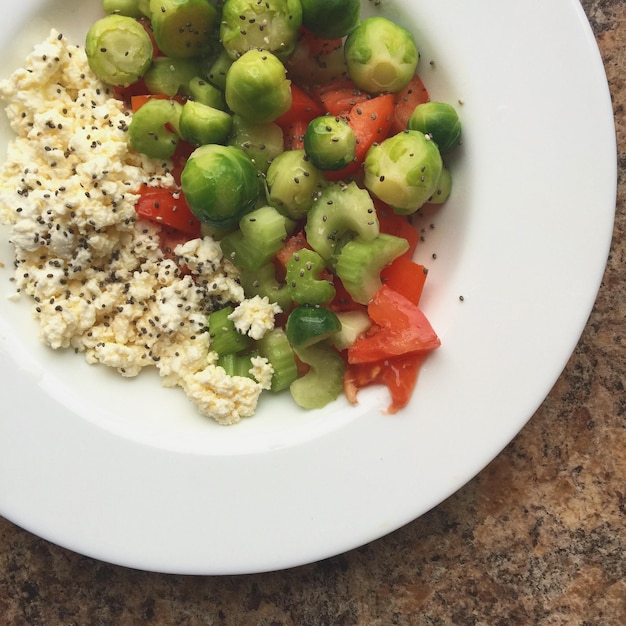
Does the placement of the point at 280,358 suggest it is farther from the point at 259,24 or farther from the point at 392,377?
the point at 259,24

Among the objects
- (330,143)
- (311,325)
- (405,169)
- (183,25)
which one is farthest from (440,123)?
(183,25)

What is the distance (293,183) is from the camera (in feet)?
6.13

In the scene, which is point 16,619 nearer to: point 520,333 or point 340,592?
point 340,592

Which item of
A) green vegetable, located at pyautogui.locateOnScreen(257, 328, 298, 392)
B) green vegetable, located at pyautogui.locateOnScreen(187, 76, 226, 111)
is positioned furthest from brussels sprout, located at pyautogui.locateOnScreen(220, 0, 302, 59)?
green vegetable, located at pyautogui.locateOnScreen(257, 328, 298, 392)

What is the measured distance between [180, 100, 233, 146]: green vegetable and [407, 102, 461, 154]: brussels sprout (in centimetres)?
57

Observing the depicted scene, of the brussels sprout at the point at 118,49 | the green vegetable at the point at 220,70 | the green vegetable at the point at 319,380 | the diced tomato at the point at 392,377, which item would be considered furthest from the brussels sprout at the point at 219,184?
the diced tomato at the point at 392,377

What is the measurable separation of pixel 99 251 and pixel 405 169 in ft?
3.15

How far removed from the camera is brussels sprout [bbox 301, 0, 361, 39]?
181 cm

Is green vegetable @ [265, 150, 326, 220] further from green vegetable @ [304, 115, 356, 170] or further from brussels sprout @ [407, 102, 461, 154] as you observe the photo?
brussels sprout @ [407, 102, 461, 154]

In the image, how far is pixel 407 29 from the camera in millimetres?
1889

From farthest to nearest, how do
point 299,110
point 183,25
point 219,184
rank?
1. point 299,110
2. point 183,25
3. point 219,184

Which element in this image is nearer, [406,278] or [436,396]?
[436,396]

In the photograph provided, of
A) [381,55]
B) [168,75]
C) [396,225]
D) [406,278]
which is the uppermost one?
[381,55]

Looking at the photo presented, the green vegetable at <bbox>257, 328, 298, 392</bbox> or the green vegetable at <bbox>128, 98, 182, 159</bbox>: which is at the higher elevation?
the green vegetable at <bbox>128, 98, 182, 159</bbox>
